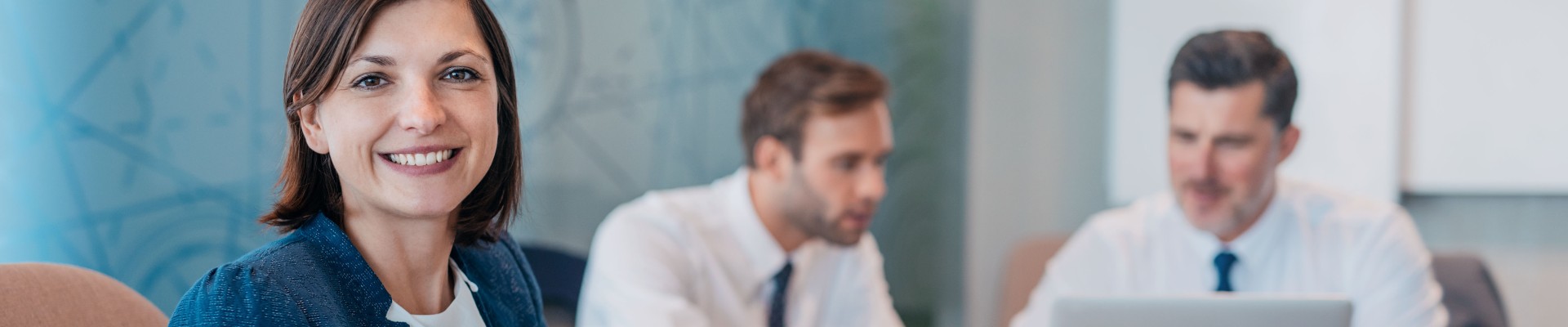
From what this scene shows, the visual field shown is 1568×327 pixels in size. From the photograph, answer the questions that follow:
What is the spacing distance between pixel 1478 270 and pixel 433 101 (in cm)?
219

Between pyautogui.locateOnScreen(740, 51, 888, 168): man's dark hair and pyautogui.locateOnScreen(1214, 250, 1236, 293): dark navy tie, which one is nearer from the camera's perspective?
pyautogui.locateOnScreen(1214, 250, 1236, 293): dark navy tie

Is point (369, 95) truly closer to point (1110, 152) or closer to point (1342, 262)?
point (1342, 262)

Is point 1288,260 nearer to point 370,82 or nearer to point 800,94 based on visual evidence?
point 800,94

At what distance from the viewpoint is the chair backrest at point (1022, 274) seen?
252 centimetres

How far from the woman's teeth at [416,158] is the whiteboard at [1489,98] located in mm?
2842

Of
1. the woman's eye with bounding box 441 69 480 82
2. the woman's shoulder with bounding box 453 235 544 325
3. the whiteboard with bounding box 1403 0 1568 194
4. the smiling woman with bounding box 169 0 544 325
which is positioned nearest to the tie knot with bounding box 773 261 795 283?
the woman's shoulder with bounding box 453 235 544 325

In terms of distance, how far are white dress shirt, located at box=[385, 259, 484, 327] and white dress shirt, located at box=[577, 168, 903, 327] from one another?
1.03 meters

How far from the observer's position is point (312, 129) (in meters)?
0.94

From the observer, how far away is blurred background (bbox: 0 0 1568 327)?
177 cm

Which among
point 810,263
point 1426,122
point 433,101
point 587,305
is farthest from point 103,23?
point 1426,122

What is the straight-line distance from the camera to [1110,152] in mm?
3385

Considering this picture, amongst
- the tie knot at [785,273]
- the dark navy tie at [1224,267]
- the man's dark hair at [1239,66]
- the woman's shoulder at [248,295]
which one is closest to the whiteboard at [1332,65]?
the man's dark hair at [1239,66]

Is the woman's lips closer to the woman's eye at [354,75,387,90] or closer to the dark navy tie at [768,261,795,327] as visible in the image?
the woman's eye at [354,75,387,90]

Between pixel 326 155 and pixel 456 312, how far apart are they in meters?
0.18
